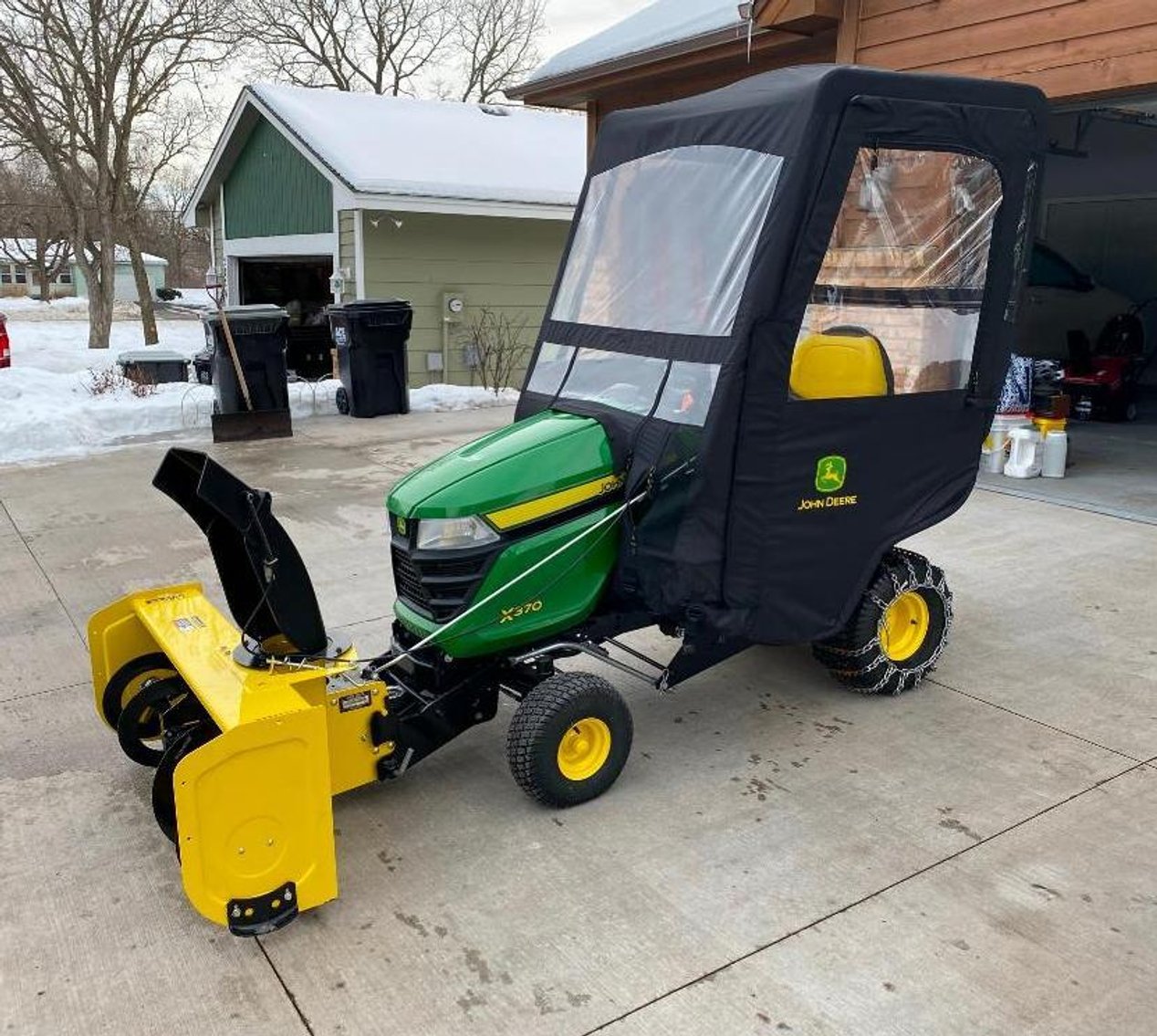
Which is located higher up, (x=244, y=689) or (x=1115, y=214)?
(x=1115, y=214)

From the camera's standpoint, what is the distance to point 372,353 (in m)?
10.7

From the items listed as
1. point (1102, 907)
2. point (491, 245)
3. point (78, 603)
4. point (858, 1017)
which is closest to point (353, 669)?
point (858, 1017)

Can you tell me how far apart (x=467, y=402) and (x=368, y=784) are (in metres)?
8.83

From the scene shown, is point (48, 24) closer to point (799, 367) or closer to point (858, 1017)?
point (799, 367)

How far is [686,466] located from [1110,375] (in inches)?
356

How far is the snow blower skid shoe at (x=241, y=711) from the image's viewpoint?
2420 mm

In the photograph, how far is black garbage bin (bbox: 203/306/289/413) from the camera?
30.9ft

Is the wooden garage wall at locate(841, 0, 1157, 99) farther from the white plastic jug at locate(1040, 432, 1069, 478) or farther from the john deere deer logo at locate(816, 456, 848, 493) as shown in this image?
the john deere deer logo at locate(816, 456, 848, 493)

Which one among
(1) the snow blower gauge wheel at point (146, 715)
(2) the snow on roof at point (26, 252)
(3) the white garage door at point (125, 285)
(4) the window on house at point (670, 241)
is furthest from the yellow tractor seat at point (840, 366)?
(3) the white garage door at point (125, 285)

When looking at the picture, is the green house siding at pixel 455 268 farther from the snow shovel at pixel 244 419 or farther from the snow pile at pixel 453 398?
the snow shovel at pixel 244 419

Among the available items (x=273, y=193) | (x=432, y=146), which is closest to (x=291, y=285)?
(x=273, y=193)

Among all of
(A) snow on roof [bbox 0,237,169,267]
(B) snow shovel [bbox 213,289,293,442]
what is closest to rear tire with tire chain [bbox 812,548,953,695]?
(B) snow shovel [bbox 213,289,293,442]

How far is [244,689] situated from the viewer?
105 inches

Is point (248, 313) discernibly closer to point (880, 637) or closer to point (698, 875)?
point (880, 637)
